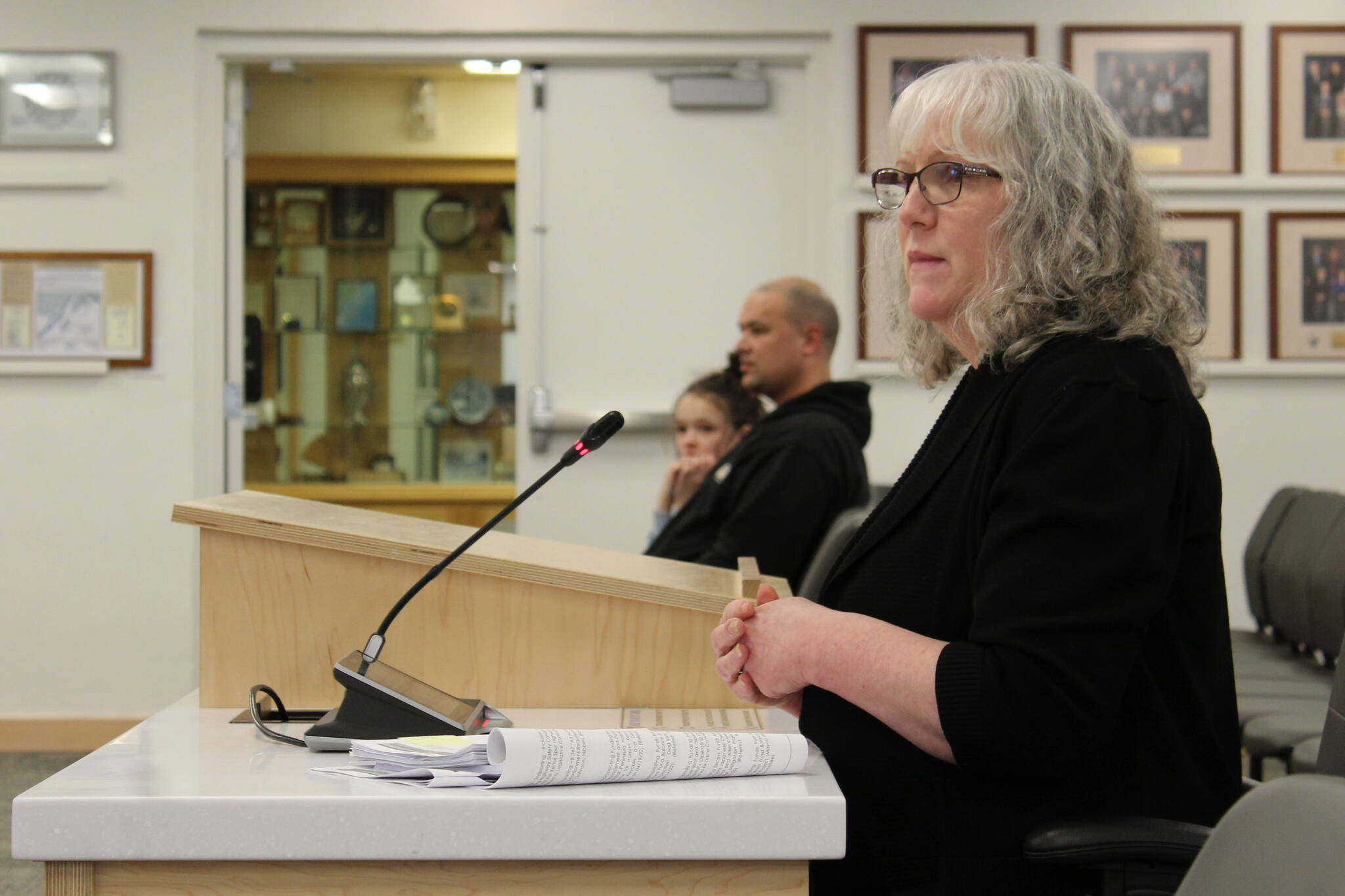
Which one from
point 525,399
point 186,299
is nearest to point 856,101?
point 525,399

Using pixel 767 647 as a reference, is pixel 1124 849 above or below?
below

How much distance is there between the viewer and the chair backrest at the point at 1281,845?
574mm

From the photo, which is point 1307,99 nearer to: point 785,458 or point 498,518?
point 785,458

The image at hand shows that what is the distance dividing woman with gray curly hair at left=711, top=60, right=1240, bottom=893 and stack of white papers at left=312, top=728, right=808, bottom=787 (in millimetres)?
101

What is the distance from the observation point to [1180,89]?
378cm

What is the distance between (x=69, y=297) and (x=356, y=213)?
1450 millimetres

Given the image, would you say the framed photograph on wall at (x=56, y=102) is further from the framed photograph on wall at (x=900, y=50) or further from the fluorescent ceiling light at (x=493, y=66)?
the framed photograph on wall at (x=900, y=50)

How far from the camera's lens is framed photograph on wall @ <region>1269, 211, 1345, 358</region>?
12.4 feet

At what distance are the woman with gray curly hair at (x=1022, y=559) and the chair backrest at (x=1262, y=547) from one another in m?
2.40

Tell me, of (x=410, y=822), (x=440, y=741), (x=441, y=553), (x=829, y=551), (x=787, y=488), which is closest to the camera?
(x=410, y=822)

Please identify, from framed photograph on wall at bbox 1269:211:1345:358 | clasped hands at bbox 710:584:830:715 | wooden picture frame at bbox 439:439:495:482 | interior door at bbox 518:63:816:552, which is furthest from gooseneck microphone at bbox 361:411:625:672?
wooden picture frame at bbox 439:439:495:482

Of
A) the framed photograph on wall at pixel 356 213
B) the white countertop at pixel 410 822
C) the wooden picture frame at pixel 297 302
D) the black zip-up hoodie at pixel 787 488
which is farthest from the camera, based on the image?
the framed photograph on wall at pixel 356 213

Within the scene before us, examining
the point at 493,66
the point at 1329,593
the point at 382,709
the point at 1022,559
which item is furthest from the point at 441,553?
the point at 493,66

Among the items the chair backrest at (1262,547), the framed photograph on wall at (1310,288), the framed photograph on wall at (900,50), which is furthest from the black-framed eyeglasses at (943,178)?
the framed photograph on wall at (1310,288)
